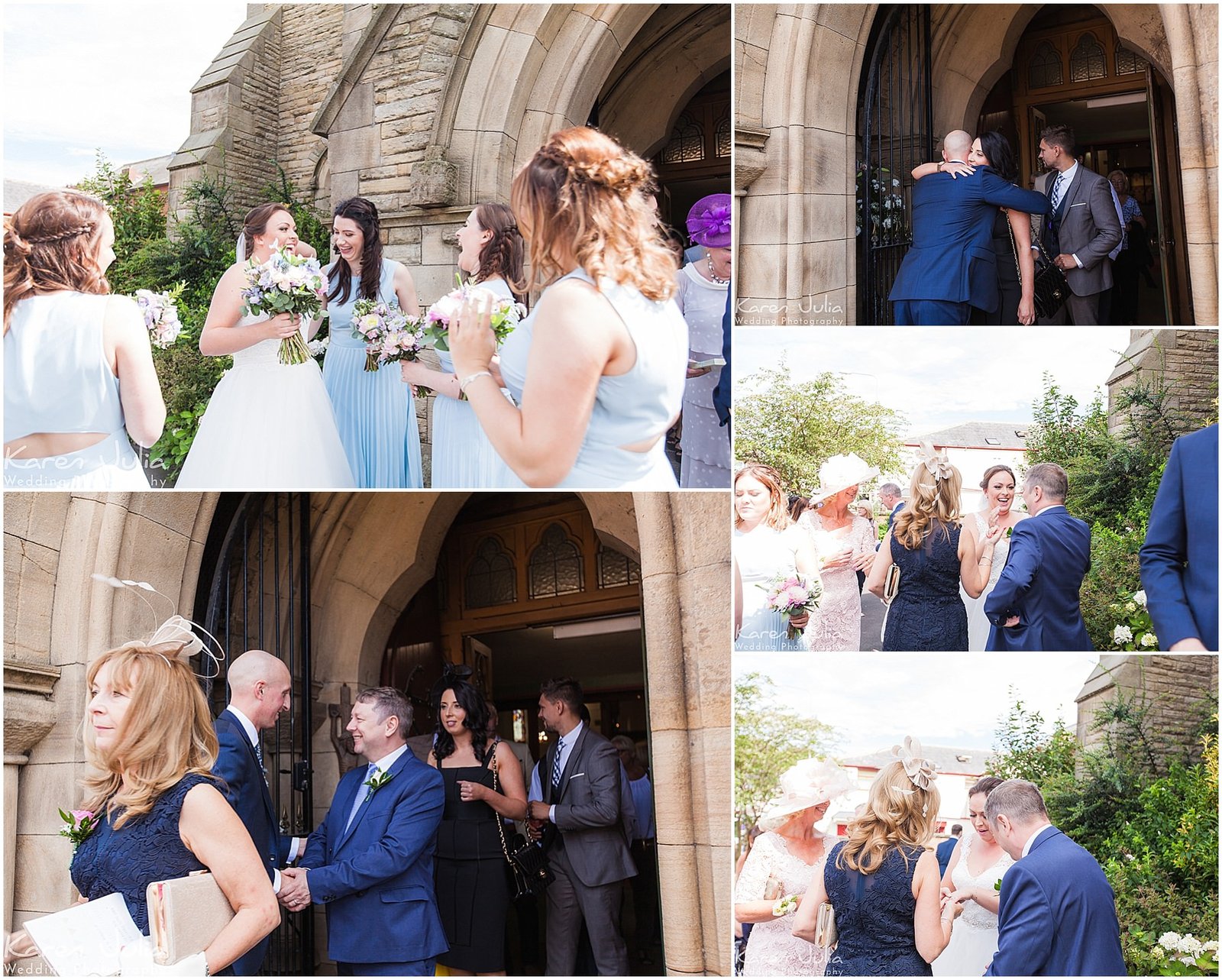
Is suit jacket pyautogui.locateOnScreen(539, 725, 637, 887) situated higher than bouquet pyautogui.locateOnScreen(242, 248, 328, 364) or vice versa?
bouquet pyautogui.locateOnScreen(242, 248, 328, 364)

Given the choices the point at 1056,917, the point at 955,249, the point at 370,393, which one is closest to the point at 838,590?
the point at 1056,917

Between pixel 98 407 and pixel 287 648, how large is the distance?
1.82m

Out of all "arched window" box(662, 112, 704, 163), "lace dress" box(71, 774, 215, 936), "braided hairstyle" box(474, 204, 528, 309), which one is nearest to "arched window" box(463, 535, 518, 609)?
"arched window" box(662, 112, 704, 163)

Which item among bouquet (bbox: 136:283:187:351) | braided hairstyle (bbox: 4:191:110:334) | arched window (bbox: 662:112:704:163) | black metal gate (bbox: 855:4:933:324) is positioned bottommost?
bouquet (bbox: 136:283:187:351)

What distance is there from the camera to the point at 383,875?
12.8ft

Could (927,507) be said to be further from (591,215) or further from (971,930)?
(591,215)

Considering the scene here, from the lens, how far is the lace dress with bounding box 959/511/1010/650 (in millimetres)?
4262

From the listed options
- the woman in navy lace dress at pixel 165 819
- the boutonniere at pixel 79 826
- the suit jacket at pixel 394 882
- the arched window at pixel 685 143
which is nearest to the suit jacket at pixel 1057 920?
the suit jacket at pixel 394 882

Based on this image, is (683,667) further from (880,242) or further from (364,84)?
(364,84)

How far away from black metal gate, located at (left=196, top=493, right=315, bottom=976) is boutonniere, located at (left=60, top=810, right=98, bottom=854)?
3.20ft

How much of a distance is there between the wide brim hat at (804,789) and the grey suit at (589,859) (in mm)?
812

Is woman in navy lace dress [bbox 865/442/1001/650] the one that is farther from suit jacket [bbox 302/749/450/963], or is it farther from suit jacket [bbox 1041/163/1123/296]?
suit jacket [bbox 302/749/450/963]

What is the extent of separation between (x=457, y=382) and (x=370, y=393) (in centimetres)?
48

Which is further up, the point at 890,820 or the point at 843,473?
the point at 843,473
